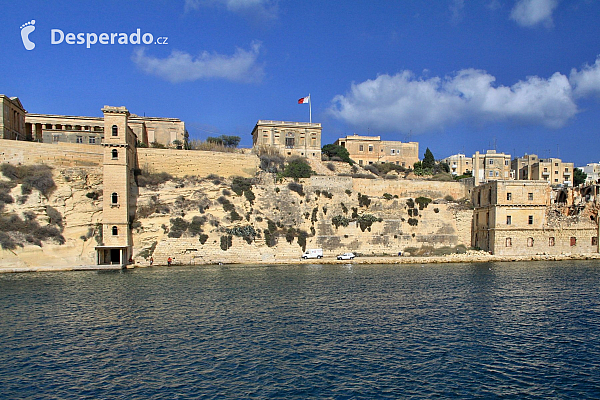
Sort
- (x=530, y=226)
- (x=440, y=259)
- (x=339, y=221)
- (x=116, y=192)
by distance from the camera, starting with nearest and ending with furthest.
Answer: (x=116, y=192) → (x=440, y=259) → (x=530, y=226) → (x=339, y=221)

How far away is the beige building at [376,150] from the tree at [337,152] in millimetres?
2268

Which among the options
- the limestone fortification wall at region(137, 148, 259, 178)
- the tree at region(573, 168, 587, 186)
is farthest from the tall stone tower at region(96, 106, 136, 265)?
the tree at region(573, 168, 587, 186)

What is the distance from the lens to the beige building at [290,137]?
55.1m

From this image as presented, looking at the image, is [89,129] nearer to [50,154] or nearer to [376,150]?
[50,154]

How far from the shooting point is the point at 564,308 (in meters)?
21.3

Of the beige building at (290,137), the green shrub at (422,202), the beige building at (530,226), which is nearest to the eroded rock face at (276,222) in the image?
the green shrub at (422,202)

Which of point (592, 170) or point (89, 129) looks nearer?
point (89, 129)

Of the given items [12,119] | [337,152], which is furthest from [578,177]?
[12,119]

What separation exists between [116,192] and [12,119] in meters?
16.3

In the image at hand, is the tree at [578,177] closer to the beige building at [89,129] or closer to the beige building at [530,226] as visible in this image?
the beige building at [530,226]

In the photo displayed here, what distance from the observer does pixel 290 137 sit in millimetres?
55719

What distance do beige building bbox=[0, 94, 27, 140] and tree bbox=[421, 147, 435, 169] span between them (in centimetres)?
4616

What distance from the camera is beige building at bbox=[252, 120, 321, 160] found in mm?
55094

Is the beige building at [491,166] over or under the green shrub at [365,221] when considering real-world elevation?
over
